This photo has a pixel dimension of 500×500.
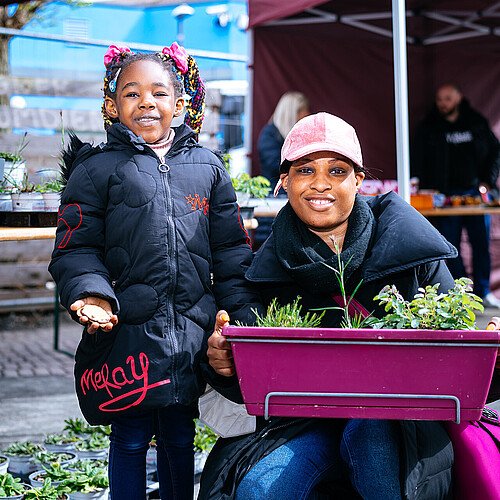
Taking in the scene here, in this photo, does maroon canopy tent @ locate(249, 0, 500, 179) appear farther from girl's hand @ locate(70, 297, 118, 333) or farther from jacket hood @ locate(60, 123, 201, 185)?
girl's hand @ locate(70, 297, 118, 333)

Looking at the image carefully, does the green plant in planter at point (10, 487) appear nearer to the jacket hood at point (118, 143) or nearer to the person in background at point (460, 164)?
the jacket hood at point (118, 143)

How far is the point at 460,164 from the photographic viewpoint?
934 cm

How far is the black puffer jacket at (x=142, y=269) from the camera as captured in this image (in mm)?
2598

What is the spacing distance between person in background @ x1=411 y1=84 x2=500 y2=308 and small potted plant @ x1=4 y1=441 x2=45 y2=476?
5.93 m

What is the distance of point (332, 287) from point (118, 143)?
82 cm

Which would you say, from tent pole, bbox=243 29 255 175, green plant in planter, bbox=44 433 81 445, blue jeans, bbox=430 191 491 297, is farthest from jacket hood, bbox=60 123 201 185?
blue jeans, bbox=430 191 491 297

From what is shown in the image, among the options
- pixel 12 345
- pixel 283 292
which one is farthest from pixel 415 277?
pixel 12 345

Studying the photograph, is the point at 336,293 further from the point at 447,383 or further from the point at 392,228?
the point at 447,383

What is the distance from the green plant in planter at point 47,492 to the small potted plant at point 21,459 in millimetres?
435

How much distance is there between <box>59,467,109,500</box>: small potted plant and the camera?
345 cm

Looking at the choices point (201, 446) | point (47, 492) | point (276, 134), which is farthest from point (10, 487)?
point (276, 134)

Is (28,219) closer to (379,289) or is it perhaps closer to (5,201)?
(5,201)

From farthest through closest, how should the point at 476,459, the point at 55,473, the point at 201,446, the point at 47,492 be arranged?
the point at 201,446, the point at 55,473, the point at 47,492, the point at 476,459

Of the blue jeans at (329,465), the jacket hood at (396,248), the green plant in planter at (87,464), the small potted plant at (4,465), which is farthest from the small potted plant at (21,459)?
the blue jeans at (329,465)
